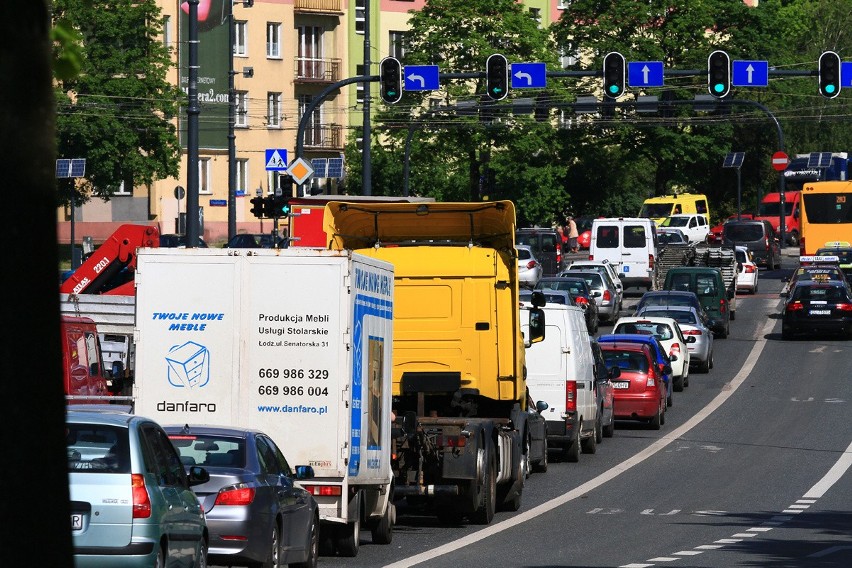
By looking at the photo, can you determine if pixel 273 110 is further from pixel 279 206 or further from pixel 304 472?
pixel 304 472

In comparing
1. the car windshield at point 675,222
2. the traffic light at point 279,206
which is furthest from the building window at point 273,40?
the traffic light at point 279,206

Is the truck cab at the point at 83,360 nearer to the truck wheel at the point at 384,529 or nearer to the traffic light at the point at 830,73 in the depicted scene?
the truck wheel at the point at 384,529

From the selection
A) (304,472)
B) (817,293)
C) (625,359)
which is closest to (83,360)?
(304,472)

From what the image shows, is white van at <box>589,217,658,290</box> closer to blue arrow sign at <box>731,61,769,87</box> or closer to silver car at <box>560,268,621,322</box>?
silver car at <box>560,268,621,322</box>

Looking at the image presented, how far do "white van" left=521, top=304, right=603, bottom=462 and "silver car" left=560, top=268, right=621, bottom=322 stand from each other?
78.9ft

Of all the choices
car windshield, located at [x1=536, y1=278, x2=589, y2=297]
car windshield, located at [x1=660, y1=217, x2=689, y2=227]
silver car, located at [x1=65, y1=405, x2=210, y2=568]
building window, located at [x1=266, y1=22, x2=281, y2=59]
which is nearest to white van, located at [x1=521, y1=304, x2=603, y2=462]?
silver car, located at [x1=65, y1=405, x2=210, y2=568]

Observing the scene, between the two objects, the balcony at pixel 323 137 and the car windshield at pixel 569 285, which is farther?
the balcony at pixel 323 137

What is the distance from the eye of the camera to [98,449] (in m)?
11.8

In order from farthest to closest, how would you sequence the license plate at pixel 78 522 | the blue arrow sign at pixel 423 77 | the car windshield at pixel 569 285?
the car windshield at pixel 569 285 < the blue arrow sign at pixel 423 77 < the license plate at pixel 78 522

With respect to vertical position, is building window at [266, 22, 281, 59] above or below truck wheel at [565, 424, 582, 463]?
above

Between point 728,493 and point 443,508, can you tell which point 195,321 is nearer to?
point 443,508

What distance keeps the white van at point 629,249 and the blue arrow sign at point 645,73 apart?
973cm

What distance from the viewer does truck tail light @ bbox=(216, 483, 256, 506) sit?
13.5 meters

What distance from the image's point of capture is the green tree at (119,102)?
70.3 m
